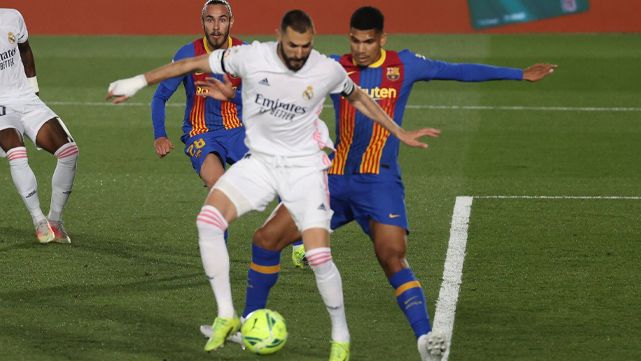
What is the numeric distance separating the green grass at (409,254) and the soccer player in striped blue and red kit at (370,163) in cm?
56

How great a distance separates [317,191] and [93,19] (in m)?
21.0

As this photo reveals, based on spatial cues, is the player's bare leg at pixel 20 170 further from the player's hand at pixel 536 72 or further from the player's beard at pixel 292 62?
the player's hand at pixel 536 72

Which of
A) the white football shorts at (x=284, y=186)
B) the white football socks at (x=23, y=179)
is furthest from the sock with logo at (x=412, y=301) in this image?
the white football socks at (x=23, y=179)

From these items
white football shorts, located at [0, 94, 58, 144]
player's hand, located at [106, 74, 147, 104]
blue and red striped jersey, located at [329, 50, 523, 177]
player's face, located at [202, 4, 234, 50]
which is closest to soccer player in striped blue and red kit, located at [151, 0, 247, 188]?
player's face, located at [202, 4, 234, 50]

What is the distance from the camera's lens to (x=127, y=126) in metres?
16.7

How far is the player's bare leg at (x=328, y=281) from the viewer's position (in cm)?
696

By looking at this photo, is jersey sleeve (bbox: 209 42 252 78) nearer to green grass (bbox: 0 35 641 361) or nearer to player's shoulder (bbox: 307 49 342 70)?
player's shoulder (bbox: 307 49 342 70)

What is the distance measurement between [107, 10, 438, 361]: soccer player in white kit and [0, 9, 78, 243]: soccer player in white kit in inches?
142

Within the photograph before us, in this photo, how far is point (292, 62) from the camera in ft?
23.1

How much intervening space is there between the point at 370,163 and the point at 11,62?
431cm

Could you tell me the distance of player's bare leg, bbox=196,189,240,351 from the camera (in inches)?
277

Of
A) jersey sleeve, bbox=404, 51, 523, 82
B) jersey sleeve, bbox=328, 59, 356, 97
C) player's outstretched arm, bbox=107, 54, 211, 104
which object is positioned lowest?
jersey sleeve, bbox=404, 51, 523, 82

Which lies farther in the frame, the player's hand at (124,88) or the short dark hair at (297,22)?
the player's hand at (124,88)

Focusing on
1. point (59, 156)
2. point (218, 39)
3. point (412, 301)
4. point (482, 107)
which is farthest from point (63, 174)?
point (482, 107)
